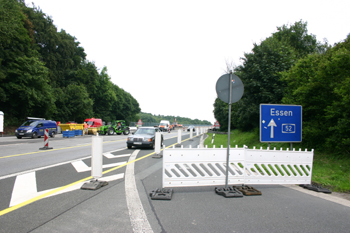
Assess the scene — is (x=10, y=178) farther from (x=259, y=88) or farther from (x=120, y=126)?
(x=120, y=126)

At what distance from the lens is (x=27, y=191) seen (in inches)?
207

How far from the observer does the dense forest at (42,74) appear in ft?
102

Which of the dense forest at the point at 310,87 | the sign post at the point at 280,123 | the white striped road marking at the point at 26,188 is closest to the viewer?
the white striped road marking at the point at 26,188

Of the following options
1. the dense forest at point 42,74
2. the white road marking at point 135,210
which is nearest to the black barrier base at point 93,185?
the white road marking at point 135,210

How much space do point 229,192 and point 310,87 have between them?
7152mm

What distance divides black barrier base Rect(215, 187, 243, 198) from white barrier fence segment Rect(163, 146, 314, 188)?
0.28 m

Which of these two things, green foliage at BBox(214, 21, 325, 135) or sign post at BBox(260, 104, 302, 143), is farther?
green foliage at BBox(214, 21, 325, 135)

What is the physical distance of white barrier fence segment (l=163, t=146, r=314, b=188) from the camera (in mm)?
5629

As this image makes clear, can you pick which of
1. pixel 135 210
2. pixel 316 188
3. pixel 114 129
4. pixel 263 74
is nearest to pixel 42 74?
pixel 114 129

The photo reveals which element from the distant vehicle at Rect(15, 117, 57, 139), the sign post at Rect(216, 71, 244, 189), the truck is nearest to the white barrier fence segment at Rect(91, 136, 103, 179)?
the sign post at Rect(216, 71, 244, 189)

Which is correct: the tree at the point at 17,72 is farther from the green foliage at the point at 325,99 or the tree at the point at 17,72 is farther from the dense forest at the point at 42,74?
the green foliage at the point at 325,99

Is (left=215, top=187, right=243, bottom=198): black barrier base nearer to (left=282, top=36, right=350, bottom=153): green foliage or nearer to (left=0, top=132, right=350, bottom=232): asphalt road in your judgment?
(left=0, top=132, right=350, bottom=232): asphalt road

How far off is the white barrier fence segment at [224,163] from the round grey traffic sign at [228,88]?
1.33m

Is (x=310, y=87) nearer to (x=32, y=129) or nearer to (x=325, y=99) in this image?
(x=325, y=99)
